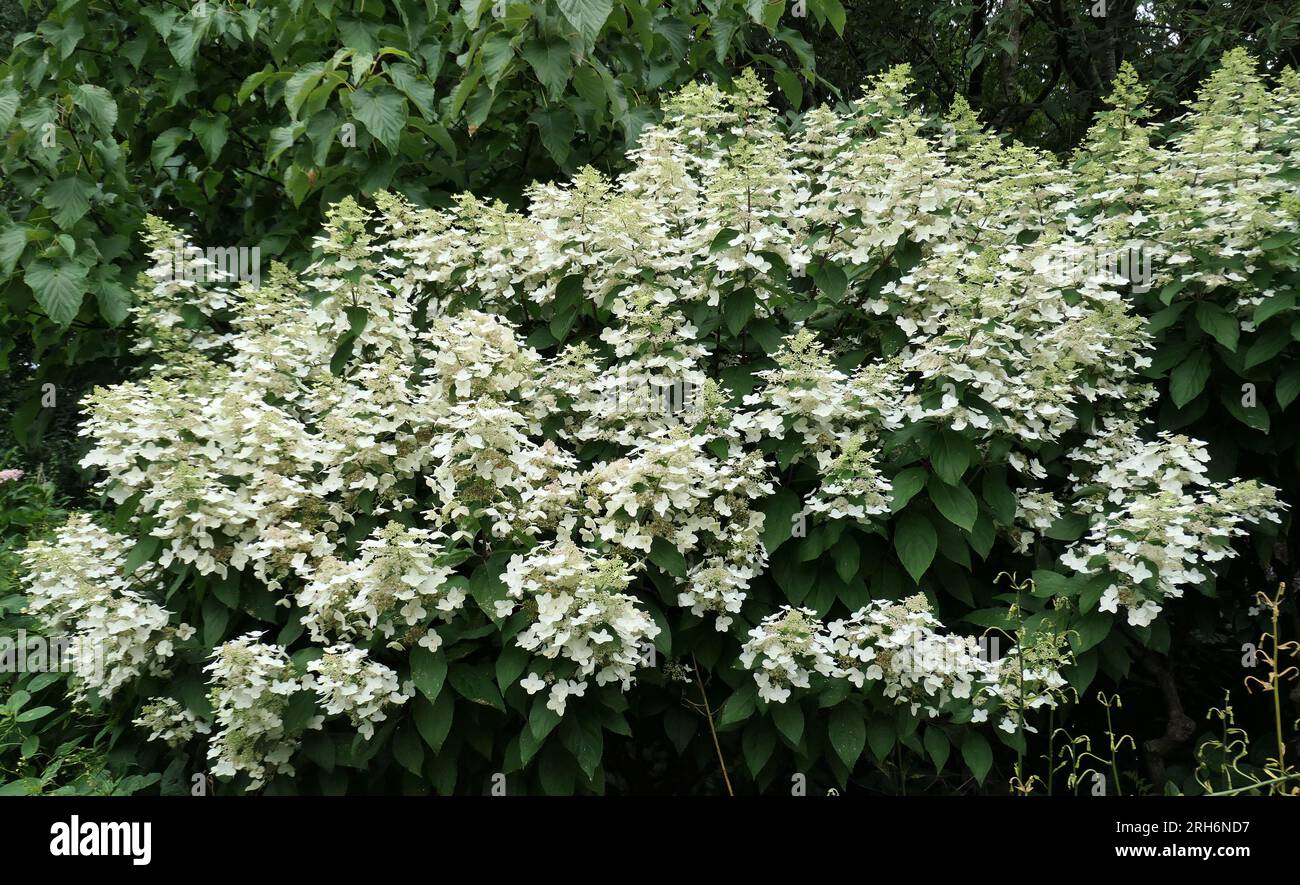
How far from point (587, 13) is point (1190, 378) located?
2237 mm

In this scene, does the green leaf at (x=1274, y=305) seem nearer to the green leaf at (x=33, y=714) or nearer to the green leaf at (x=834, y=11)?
the green leaf at (x=834, y=11)

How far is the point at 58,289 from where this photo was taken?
145 inches

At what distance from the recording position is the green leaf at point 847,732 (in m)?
2.72

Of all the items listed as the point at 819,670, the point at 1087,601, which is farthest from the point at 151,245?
the point at 1087,601

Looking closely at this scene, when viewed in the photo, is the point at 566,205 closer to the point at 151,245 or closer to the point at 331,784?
the point at 331,784

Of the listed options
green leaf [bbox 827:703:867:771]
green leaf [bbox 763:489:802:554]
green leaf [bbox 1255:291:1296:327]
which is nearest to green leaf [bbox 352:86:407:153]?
green leaf [bbox 763:489:802:554]

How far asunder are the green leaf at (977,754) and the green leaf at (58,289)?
3.33 meters

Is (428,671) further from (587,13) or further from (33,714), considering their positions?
(587,13)

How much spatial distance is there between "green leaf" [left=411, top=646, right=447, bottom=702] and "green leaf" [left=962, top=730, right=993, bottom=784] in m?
1.42

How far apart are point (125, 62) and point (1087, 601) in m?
4.43

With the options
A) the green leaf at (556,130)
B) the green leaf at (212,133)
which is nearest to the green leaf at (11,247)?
the green leaf at (212,133)

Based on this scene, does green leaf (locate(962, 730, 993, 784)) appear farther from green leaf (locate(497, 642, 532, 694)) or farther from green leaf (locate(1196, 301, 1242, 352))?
green leaf (locate(1196, 301, 1242, 352))

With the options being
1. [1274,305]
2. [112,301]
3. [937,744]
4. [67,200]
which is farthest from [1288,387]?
[67,200]

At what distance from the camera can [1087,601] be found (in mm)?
2736
